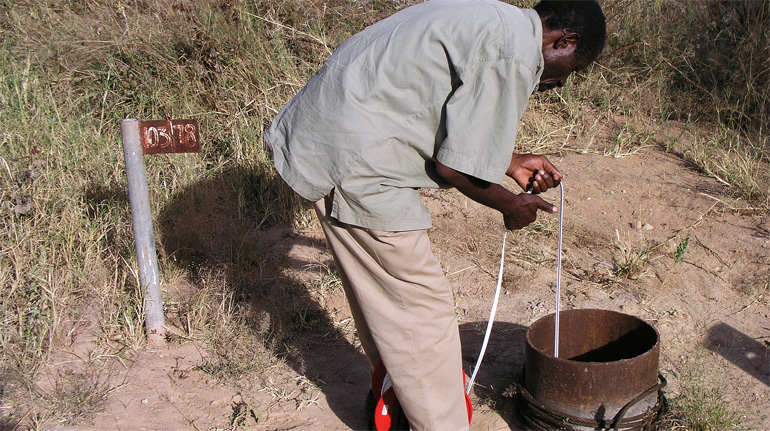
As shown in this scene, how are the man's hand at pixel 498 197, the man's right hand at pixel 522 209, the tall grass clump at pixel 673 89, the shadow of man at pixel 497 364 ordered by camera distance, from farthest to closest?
the tall grass clump at pixel 673 89 < the shadow of man at pixel 497 364 < the man's right hand at pixel 522 209 < the man's hand at pixel 498 197

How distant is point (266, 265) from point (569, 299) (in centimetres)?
177

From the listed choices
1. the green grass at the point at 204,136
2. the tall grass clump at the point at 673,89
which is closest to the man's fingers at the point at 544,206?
the green grass at the point at 204,136

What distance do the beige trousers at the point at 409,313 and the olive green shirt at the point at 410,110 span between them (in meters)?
0.12

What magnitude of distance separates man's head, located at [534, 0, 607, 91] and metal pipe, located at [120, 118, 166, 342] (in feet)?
6.54

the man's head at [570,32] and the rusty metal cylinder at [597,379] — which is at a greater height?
the man's head at [570,32]

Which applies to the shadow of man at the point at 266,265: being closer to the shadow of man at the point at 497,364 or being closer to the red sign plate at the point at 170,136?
the shadow of man at the point at 497,364

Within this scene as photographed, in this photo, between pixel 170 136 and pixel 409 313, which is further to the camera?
pixel 170 136

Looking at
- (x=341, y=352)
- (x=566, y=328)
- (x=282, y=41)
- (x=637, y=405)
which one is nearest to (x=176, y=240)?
(x=341, y=352)

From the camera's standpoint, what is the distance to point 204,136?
16.7 ft

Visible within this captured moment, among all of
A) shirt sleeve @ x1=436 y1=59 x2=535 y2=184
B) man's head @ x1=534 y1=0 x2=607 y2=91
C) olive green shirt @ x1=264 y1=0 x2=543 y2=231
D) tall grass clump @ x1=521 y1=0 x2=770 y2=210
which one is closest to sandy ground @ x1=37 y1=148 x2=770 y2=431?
tall grass clump @ x1=521 y1=0 x2=770 y2=210

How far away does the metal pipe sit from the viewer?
3180mm

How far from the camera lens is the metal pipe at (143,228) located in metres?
3.18

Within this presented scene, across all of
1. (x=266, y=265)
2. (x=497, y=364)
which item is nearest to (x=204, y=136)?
(x=266, y=265)

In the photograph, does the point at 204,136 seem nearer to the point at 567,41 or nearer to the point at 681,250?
the point at 681,250
